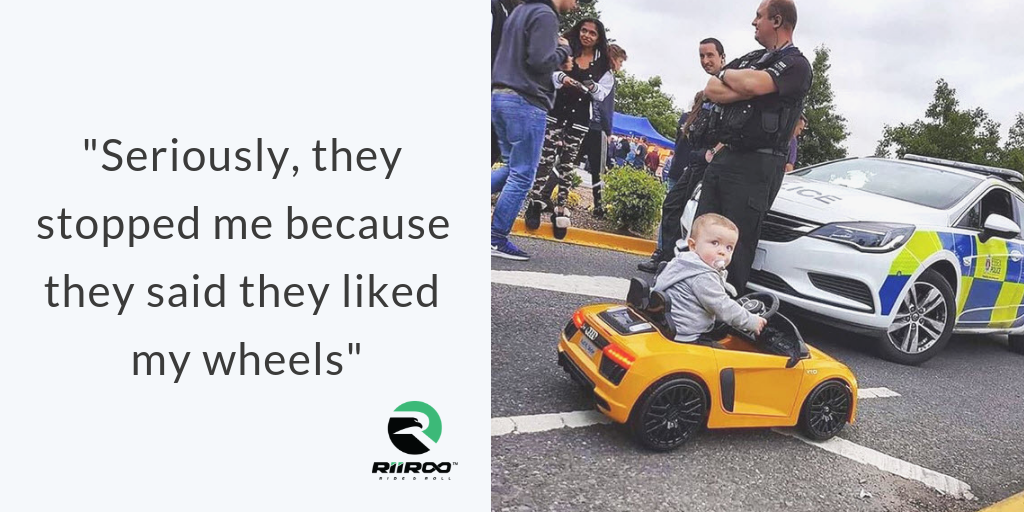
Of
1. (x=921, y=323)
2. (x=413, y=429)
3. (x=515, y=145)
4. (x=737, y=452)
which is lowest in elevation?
(x=737, y=452)

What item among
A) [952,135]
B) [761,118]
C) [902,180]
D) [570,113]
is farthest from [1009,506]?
[952,135]

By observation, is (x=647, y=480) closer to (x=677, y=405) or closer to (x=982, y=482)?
(x=677, y=405)

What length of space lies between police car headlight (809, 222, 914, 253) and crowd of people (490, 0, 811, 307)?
1.60 feet

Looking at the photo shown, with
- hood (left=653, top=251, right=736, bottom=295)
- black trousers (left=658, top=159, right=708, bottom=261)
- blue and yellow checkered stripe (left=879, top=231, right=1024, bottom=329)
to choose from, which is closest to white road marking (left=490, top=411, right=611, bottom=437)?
hood (left=653, top=251, right=736, bottom=295)

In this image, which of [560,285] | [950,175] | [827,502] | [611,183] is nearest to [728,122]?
[560,285]

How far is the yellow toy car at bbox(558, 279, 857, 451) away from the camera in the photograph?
219 cm

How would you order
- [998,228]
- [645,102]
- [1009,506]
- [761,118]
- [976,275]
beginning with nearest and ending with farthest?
[1009,506], [761,118], [998,228], [976,275], [645,102]

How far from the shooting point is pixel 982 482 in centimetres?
262

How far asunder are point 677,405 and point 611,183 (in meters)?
4.32

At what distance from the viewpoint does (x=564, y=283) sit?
14.0 ft

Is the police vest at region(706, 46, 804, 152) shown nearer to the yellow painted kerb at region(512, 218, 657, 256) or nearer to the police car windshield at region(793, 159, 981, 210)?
the police car windshield at region(793, 159, 981, 210)

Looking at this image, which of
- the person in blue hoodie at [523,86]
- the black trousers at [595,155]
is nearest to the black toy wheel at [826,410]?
the person in blue hoodie at [523,86]

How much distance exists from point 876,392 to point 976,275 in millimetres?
1397

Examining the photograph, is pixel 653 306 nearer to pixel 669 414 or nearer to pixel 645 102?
pixel 669 414
